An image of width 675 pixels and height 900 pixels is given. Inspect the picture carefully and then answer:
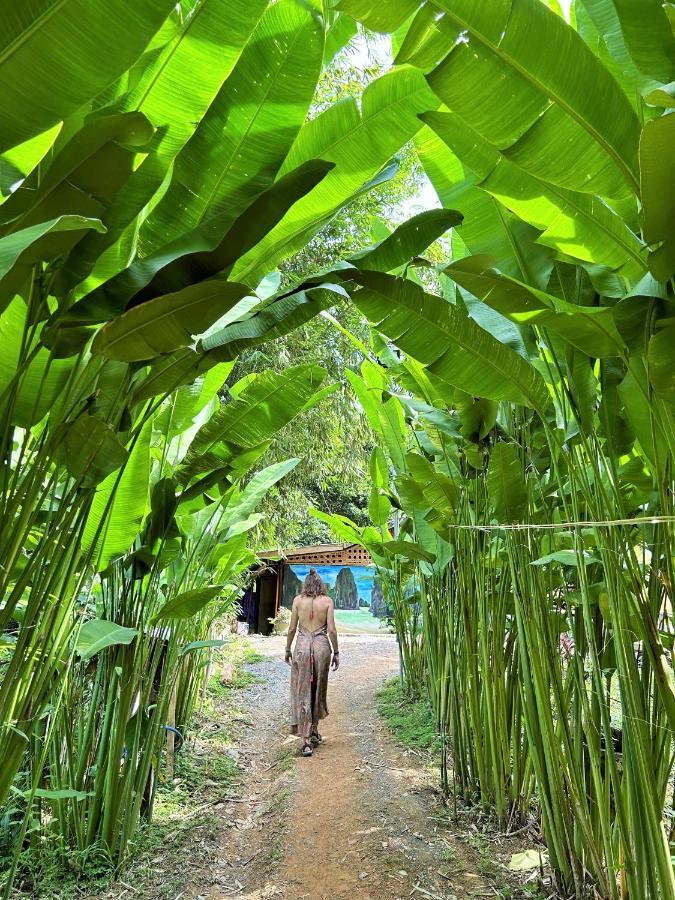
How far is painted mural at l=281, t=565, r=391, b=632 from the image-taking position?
17734 mm

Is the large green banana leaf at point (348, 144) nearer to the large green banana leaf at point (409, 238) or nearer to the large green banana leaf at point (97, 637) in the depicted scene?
the large green banana leaf at point (409, 238)

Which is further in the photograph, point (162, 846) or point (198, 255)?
point (162, 846)

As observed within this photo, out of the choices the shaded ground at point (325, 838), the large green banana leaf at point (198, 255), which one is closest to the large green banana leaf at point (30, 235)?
the large green banana leaf at point (198, 255)

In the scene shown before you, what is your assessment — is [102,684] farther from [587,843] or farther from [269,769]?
[269,769]

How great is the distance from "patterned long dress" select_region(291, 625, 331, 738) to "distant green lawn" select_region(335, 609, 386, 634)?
37.7 feet

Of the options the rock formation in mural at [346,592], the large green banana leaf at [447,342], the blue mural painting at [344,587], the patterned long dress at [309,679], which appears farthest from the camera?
the rock formation in mural at [346,592]

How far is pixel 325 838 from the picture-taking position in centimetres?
379

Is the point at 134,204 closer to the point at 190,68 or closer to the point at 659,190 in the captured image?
the point at 190,68

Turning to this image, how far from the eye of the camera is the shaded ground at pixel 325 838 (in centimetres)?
305

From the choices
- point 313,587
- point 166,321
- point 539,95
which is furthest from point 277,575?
point 539,95

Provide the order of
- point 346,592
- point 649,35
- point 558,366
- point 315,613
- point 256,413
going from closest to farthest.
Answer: point 649,35 → point 558,366 → point 256,413 → point 315,613 → point 346,592

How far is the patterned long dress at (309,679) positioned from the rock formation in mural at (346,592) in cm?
1319

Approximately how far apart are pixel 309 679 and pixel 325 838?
223 cm

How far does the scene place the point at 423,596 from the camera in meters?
4.54
